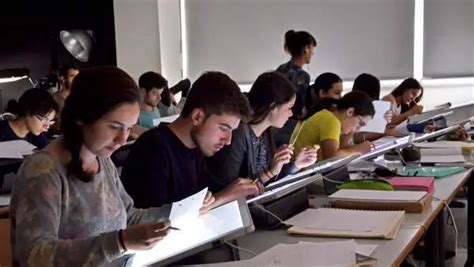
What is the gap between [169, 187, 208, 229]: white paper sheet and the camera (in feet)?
4.63

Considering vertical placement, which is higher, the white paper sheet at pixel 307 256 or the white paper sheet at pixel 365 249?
the white paper sheet at pixel 307 256

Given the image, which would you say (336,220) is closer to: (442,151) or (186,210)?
(186,210)

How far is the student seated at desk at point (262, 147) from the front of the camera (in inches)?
94.5

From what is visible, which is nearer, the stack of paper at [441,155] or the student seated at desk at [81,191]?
the student seated at desk at [81,191]

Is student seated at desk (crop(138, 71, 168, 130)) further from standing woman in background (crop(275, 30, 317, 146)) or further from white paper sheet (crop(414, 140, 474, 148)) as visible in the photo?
white paper sheet (crop(414, 140, 474, 148))

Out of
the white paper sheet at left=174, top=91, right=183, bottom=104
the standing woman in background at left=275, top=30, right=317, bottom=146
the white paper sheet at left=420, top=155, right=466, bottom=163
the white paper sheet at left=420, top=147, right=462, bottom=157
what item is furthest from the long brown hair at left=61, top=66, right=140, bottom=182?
the white paper sheet at left=174, top=91, right=183, bottom=104

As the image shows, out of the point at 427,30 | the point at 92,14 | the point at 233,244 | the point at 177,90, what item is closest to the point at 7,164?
the point at 233,244

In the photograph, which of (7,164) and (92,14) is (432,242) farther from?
(92,14)

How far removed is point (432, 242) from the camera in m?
2.50

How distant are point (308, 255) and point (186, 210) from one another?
0.34 metres

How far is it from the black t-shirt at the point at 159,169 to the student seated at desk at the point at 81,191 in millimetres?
385

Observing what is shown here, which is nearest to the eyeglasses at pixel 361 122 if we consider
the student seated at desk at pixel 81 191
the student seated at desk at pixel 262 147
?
the student seated at desk at pixel 262 147

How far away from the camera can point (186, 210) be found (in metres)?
1.48

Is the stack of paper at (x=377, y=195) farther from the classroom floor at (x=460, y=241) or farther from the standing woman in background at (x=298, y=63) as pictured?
the standing woman in background at (x=298, y=63)
